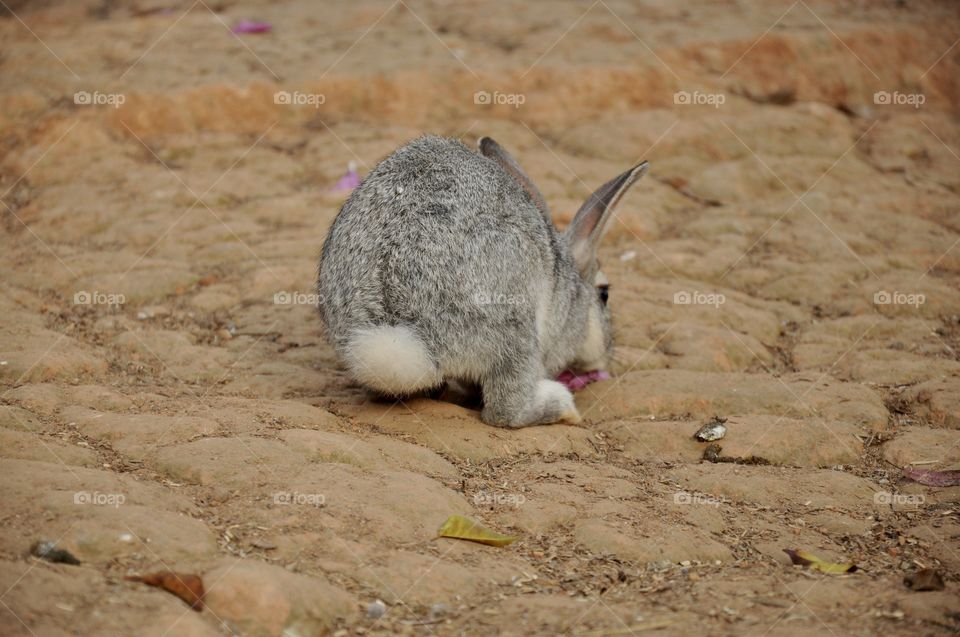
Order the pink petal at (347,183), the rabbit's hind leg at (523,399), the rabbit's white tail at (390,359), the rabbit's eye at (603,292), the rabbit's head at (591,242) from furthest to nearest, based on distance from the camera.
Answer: the pink petal at (347,183) → the rabbit's eye at (603,292) → the rabbit's head at (591,242) → the rabbit's hind leg at (523,399) → the rabbit's white tail at (390,359)

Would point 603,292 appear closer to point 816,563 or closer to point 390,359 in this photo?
point 390,359

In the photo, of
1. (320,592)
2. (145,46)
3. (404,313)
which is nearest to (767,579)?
(320,592)

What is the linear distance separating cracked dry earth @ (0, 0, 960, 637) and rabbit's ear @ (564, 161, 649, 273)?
0.72 m

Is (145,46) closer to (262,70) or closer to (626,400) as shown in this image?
(262,70)

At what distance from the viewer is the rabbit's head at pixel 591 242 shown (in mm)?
6355

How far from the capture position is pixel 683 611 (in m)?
3.76

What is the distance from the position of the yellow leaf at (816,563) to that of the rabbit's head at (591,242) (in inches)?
89.5

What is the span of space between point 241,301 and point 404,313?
7.55 feet

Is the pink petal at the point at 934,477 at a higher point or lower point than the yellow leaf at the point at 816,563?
higher

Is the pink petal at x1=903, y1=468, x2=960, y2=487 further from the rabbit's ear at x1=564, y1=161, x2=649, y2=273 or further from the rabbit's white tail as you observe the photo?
the rabbit's white tail

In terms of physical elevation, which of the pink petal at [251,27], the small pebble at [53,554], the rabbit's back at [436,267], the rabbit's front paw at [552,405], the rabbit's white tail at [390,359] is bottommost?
the rabbit's front paw at [552,405]

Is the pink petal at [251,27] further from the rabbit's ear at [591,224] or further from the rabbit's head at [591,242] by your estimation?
the rabbit's ear at [591,224]

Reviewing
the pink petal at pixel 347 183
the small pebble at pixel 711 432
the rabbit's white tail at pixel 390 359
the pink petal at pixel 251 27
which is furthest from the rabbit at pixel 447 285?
the pink petal at pixel 251 27

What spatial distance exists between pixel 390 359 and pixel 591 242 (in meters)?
1.98
